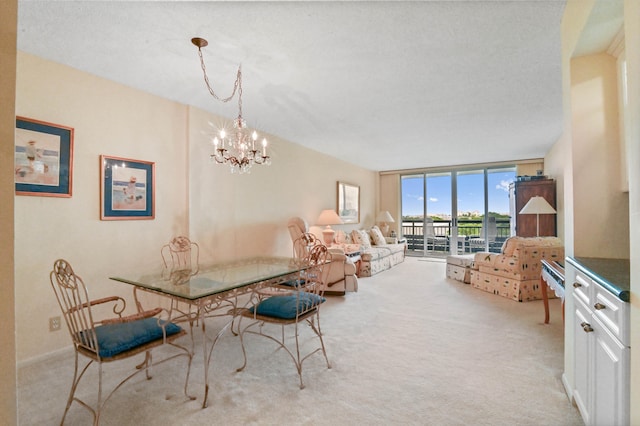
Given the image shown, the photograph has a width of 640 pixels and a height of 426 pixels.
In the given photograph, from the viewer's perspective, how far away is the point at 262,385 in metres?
2.03

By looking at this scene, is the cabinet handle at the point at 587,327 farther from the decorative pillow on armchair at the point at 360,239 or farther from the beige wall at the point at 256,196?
the decorative pillow on armchair at the point at 360,239

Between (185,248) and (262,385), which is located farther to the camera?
(185,248)

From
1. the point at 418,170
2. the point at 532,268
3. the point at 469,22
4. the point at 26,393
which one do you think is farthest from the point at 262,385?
the point at 418,170

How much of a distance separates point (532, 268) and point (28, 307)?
556 cm

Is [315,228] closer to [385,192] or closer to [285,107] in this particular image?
[285,107]

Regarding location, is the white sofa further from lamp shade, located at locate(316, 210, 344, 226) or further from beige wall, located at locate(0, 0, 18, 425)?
beige wall, located at locate(0, 0, 18, 425)

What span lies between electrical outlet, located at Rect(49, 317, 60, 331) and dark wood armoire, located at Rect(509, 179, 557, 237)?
22.1 ft

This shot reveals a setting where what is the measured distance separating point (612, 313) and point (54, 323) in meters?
3.77

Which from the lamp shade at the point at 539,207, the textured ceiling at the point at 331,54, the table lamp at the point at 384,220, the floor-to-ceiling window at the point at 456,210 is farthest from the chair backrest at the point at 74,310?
the floor-to-ceiling window at the point at 456,210

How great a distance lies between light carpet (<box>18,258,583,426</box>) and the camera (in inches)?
67.2

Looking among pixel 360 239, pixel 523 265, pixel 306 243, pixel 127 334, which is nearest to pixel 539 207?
pixel 523 265

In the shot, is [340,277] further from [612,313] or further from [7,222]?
[7,222]

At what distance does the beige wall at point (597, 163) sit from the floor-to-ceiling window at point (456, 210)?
6148 millimetres

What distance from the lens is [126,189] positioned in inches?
117
